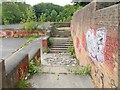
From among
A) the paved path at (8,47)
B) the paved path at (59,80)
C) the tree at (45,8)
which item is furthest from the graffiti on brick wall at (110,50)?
the tree at (45,8)

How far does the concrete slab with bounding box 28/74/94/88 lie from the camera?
685cm

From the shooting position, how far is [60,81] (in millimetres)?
7324

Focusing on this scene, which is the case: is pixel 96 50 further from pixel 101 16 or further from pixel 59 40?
pixel 59 40

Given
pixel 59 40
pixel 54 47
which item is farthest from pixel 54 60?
pixel 59 40

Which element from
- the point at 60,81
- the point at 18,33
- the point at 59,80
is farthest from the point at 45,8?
the point at 60,81

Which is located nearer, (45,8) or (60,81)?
(60,81)

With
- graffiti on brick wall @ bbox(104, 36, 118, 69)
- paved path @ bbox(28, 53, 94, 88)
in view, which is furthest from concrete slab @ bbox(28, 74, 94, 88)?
graffiti on brick wall @ bbox(104, 36, 118, 69)

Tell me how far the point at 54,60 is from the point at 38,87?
5.55 m

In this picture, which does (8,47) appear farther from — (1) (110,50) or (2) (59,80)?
(1) (110,50)

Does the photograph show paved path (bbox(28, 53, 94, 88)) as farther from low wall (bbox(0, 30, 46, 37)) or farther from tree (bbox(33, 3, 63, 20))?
tree (bbox(33, 3, 63, 20))

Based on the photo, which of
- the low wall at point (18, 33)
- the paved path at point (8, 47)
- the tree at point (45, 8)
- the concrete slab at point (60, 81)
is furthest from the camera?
the tree at point (45, 8)

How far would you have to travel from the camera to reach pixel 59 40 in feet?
55.3

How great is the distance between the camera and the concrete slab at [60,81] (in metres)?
6.85

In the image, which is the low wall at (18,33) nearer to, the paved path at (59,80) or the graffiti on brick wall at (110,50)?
the paved path at (59,80)
